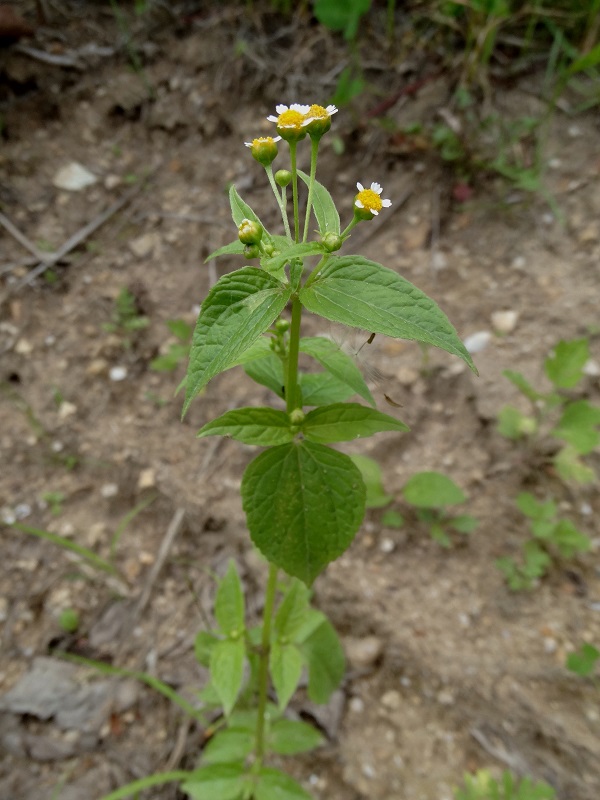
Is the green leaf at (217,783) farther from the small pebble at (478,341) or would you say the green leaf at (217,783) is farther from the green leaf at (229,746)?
the small pebble at (478,341)

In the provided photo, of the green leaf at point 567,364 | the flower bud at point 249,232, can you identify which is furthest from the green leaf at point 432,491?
the flower bud at point 249,232

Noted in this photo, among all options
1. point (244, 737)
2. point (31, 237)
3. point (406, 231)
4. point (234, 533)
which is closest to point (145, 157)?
point (31, 237)

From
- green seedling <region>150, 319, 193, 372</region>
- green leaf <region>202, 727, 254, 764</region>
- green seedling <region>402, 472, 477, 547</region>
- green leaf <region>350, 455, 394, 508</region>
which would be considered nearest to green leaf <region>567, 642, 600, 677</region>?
green seedling <region>402, 472, 477, 547</region>

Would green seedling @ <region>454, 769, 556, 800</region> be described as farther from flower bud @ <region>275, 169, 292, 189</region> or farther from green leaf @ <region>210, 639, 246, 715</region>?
flower bud @ <region>275, 169, 292, 189</region>

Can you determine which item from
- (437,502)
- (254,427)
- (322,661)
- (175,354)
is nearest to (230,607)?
(322,661)

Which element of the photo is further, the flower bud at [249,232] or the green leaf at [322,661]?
the green leaf at [322,661]

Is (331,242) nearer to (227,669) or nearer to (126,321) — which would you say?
(227,669)
